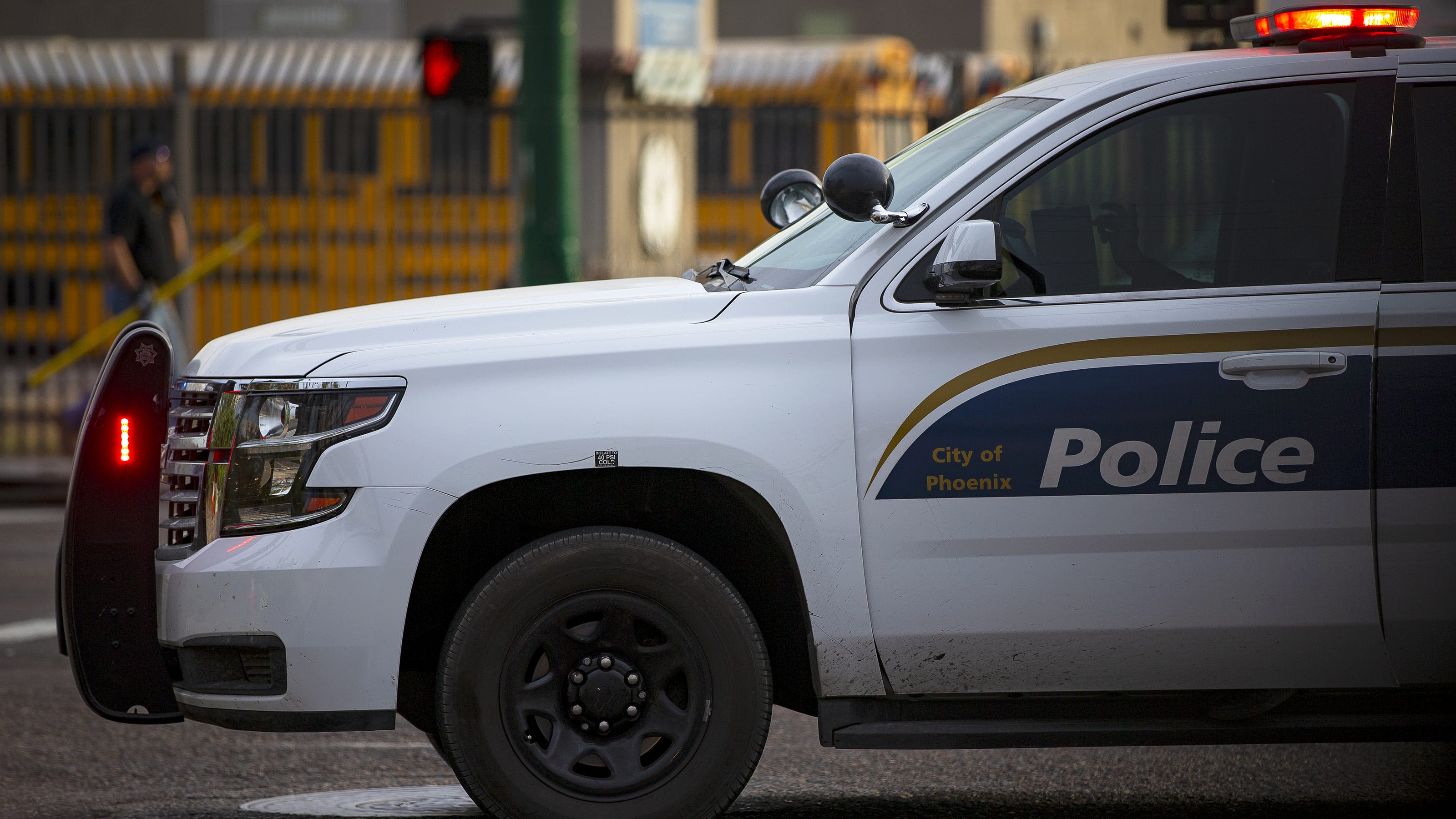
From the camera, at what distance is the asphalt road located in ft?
15.1

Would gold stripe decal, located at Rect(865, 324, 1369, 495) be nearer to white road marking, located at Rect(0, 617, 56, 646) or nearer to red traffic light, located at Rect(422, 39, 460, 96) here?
white road marking, located at Rect(0, 617, 56, 646)

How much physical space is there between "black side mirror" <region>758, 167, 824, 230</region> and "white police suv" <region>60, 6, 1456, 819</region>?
130 centimetres

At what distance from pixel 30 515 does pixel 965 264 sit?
28.7 feet

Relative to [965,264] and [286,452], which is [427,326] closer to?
[286,452]

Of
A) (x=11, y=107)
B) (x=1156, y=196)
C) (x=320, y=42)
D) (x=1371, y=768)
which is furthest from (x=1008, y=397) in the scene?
(x=320, y=42)

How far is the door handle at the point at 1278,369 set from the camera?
3887mm

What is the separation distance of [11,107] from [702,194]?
6409mm

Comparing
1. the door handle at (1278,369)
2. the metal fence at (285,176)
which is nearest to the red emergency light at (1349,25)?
the door handle at (1278,369)

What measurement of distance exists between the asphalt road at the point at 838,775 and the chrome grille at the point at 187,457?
38.3 inches

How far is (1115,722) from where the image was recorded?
13.1 feet

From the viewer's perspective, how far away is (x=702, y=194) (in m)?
17.1

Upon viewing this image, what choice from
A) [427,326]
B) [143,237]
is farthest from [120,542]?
[143,237]

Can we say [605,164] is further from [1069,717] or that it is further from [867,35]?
[1069,717]

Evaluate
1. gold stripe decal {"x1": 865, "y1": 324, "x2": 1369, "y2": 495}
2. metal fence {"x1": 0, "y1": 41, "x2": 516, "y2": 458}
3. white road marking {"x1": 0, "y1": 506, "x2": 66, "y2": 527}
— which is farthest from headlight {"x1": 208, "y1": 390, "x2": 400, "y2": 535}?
metal fence {"x1": 0, "y1": 41, "x2": 516, "y2": 458}
